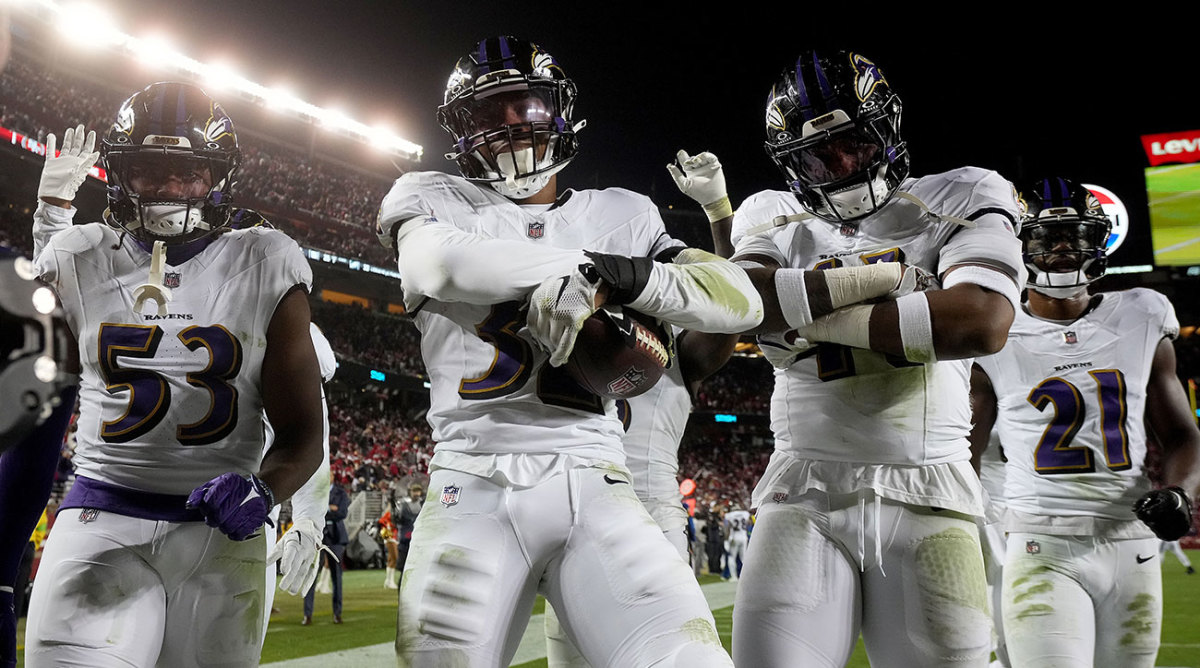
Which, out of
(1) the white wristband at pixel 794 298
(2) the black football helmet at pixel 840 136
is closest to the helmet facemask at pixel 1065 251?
(2) the black football helmet at pixel 840 136

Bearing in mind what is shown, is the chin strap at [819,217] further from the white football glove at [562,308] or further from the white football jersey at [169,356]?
the white football jersey at [169,356]

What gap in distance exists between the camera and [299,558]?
292cm

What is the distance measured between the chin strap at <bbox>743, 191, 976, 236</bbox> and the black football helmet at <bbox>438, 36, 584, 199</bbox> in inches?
23.4

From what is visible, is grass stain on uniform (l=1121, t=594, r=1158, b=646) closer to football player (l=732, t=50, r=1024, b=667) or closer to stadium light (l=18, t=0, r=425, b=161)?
football player (l=732, t=50, r=1024, b=667)

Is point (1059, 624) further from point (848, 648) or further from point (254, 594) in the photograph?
point (254, 594)

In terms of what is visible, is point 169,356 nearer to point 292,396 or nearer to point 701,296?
point 292,396

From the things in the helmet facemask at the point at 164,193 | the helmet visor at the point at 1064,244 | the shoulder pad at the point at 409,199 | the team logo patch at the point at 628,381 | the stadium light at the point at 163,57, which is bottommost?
the team logo patch at the point at 628,381

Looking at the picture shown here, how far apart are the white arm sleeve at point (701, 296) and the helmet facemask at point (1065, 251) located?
2.39 meters

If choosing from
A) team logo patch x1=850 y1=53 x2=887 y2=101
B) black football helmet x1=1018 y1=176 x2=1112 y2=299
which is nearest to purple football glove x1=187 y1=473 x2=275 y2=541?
team logo patch x1=850 y1=53 x2=887 y2=101

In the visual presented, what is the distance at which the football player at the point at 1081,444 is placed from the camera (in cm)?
358

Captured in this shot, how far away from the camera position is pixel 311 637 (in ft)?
27.4

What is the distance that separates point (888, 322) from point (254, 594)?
69.4 inches

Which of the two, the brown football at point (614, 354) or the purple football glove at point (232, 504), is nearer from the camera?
the brown football at point (614, 354)

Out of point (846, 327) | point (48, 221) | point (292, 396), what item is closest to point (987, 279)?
point (846, 327)
